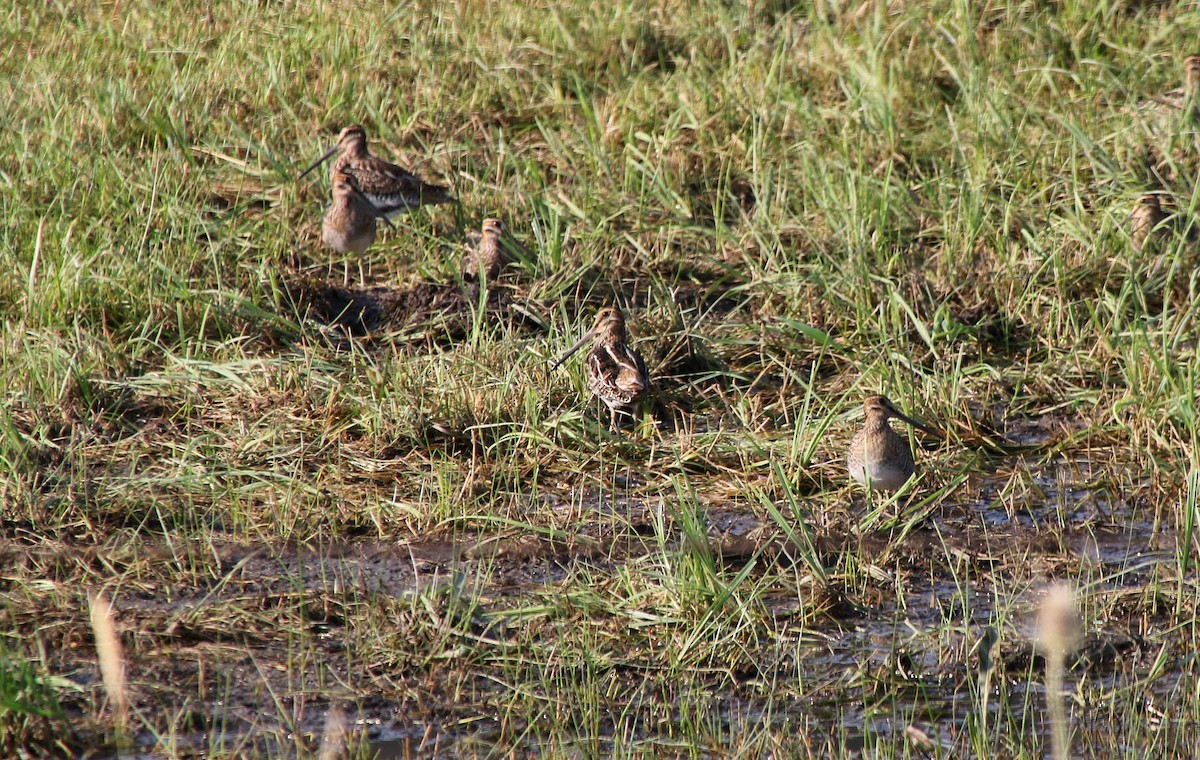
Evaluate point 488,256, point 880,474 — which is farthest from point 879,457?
point 488,256

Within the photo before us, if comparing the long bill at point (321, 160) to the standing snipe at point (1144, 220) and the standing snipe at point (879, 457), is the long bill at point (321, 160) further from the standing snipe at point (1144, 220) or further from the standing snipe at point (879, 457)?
the standing snipe at point (1144, 220)

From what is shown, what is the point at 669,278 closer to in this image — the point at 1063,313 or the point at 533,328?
the point at 533,328

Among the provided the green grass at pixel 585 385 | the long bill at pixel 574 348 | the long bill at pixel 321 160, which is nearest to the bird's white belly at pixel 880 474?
the green grass at pixel 585 385

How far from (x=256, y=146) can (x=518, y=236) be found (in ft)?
4.49

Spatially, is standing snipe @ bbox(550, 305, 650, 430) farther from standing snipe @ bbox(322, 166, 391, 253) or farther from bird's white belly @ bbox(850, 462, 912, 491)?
standing snipe @ bbox(322, 166, 391, 253)

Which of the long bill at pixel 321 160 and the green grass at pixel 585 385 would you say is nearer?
the green grass at pixel 585 385

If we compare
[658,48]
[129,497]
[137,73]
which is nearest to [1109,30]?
[658,48]

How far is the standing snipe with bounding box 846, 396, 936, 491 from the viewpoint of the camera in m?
5.40

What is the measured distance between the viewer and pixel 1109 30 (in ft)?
27.5

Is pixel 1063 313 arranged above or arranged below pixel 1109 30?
below

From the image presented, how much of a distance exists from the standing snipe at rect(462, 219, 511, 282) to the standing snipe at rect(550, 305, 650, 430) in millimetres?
842

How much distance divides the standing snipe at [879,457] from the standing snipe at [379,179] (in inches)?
104

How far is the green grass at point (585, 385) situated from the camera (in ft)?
14.9

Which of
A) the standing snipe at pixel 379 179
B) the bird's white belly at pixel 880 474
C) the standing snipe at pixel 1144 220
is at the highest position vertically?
the standing snipe at pixel 379 179
